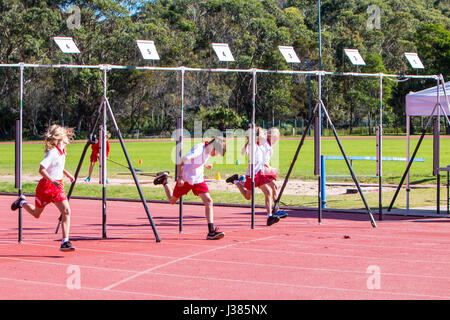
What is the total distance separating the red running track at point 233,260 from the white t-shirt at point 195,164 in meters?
0.96

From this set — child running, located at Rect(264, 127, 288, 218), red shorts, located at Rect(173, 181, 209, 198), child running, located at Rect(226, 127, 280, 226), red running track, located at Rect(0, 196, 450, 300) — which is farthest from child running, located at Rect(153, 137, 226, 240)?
child running, located at Rect(264, 127, 288, 218)

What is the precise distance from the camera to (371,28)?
8831 centimetres

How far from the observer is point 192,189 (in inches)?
420

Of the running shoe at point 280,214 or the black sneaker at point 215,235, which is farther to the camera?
the running shoe at point 280,214

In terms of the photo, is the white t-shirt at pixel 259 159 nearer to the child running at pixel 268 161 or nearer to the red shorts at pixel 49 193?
the child running at pixel 268 161

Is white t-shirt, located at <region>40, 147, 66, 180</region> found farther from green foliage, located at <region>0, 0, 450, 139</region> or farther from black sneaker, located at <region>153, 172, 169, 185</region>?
green foliage, located at <region>0, 0, 450, 139</region>

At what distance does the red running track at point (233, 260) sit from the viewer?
273 inches

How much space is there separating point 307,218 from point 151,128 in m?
56.3

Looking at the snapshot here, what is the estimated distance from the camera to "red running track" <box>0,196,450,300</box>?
6941 mm

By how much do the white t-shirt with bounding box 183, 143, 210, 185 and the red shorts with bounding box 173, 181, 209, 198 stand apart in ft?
0.23

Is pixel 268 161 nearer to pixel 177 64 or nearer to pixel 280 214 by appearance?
pixel 280 214

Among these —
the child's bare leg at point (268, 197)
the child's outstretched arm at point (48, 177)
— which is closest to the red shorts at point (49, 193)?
the child's outstretched arm at point (48, 177)

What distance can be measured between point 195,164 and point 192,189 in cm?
43
